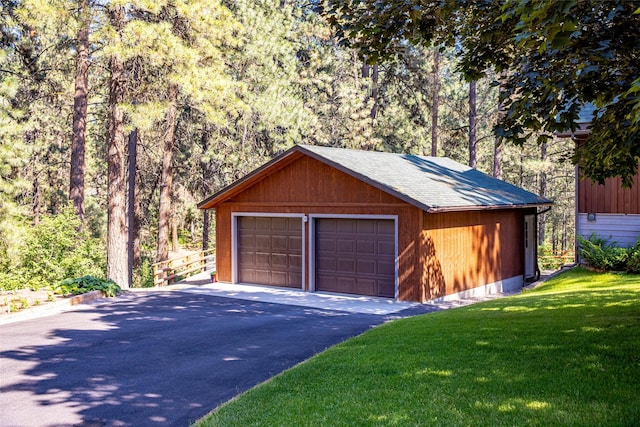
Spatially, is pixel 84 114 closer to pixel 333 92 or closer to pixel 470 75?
pixel 333 92

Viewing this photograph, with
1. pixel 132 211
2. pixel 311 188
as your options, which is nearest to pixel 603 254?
pixel 311 188

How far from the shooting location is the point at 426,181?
17.7 m

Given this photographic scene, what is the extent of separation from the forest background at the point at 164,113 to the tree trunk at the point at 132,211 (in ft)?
0.33

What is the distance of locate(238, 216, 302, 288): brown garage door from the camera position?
17677 millimetres

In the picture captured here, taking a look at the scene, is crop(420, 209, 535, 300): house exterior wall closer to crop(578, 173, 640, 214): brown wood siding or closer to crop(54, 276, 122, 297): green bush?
crop(578, 173, 640, 214): brown wood siding

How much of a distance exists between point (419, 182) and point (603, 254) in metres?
5.20

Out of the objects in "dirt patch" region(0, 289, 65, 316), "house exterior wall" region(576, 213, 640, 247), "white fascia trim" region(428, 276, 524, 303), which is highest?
"house exterior wall" region(576, 213, 640, 247)

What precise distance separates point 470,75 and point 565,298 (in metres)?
5.17

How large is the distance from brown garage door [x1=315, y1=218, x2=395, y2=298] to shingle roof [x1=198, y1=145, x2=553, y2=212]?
121cm

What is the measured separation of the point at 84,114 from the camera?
69.2 feet

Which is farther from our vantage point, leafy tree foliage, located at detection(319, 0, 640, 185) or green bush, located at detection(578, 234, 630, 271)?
green bush, located at detection(578, 234, 630, 271)

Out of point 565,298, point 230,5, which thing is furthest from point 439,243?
point 230,5

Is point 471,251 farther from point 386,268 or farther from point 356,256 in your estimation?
point 356,256

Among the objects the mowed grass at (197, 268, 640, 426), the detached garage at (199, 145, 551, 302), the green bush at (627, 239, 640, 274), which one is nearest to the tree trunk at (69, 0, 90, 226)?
the detached garage at (199, 145, 551, 302)
